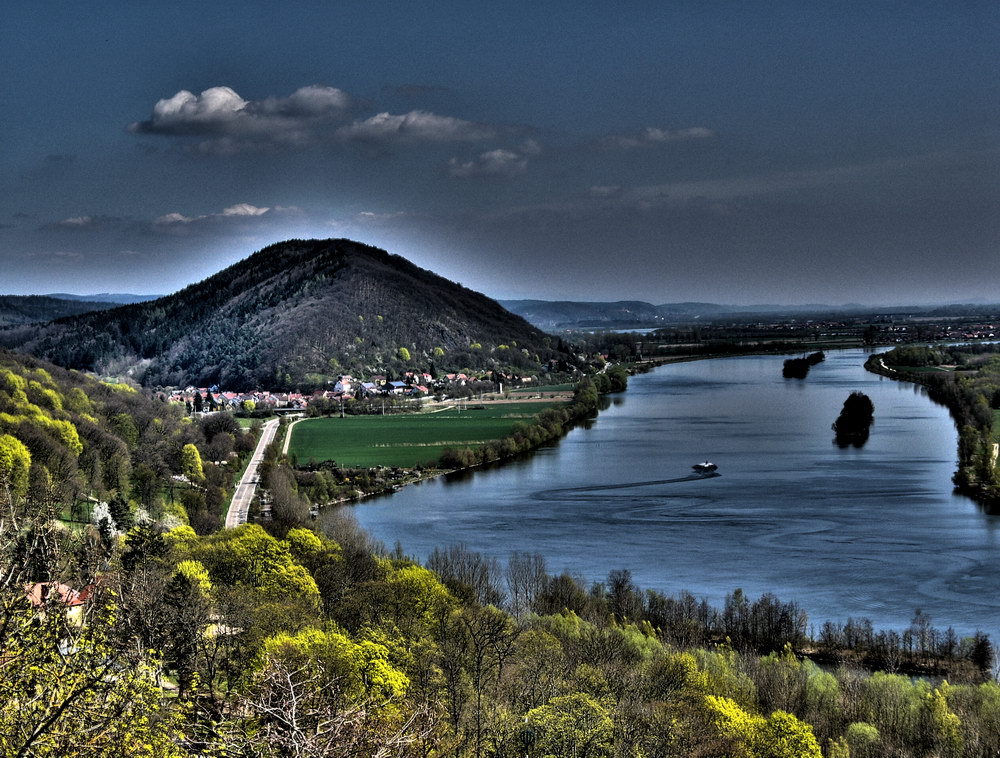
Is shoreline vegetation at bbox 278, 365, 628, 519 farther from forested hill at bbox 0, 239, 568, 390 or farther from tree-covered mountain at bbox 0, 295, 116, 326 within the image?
tree-covered mountain at bbox 0, 295, 116, 326

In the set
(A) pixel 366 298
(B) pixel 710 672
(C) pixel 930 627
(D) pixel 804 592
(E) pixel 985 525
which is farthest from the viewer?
(A) pixel 366 298

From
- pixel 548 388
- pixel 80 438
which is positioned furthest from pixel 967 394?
pixel 80 438

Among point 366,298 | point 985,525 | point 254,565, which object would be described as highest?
point 366,298

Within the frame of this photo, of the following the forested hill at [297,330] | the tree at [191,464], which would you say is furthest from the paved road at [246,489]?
the forested hill at [297,330]

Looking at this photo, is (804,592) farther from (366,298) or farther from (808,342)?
(808,342)

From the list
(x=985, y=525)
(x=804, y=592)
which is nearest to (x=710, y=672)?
(x=804, y=592)

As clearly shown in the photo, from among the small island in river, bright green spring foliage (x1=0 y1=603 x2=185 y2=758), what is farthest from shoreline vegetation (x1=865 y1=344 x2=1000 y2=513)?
bright green spring foliage (x1=0 y1=603 x2=185 y2=758)
